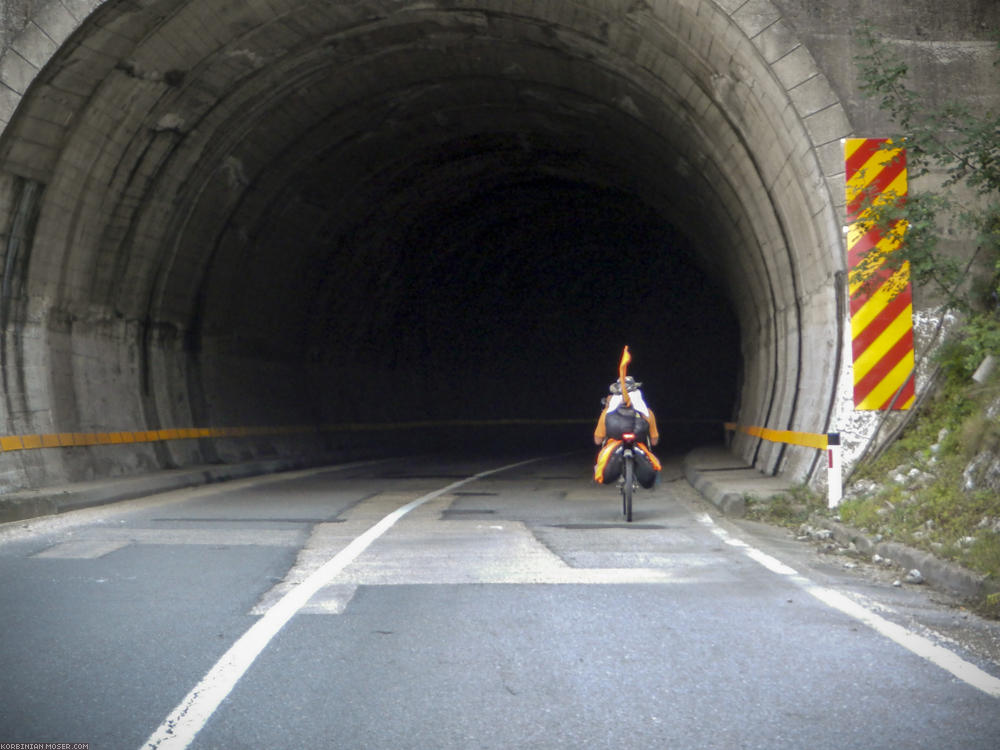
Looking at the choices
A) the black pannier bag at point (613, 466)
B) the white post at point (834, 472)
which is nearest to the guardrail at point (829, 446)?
the white post at point (834, 472)

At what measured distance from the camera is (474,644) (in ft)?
19.0

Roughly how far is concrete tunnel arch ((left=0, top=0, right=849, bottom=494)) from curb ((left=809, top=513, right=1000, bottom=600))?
2.89m

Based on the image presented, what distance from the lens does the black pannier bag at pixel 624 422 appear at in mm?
11719

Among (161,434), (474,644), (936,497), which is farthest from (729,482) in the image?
(161,434)

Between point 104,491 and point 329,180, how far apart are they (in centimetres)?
873

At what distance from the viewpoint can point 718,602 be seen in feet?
22.7

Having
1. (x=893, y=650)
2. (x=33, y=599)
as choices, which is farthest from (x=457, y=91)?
(x=893, y=650)

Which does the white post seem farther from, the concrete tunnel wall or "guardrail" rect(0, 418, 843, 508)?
the concrete tunnel wall

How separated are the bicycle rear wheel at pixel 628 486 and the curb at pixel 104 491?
242 inches

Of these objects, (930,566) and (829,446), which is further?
(829,446)

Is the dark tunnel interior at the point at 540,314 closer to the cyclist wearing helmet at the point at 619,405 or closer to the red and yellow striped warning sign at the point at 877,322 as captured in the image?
the cyclist wearing helmet at the point at 619,405

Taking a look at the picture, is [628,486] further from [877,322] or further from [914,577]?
[914,577]

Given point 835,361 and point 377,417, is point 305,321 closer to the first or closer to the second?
point 377,417

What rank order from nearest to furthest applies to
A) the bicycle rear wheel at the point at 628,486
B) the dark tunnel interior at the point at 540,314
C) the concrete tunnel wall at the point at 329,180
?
the bicycle rear wheel at the point at 628,486, the concrete tunnel wall at the point at 329,180, the dark tunnel interior at the point at 540,314
